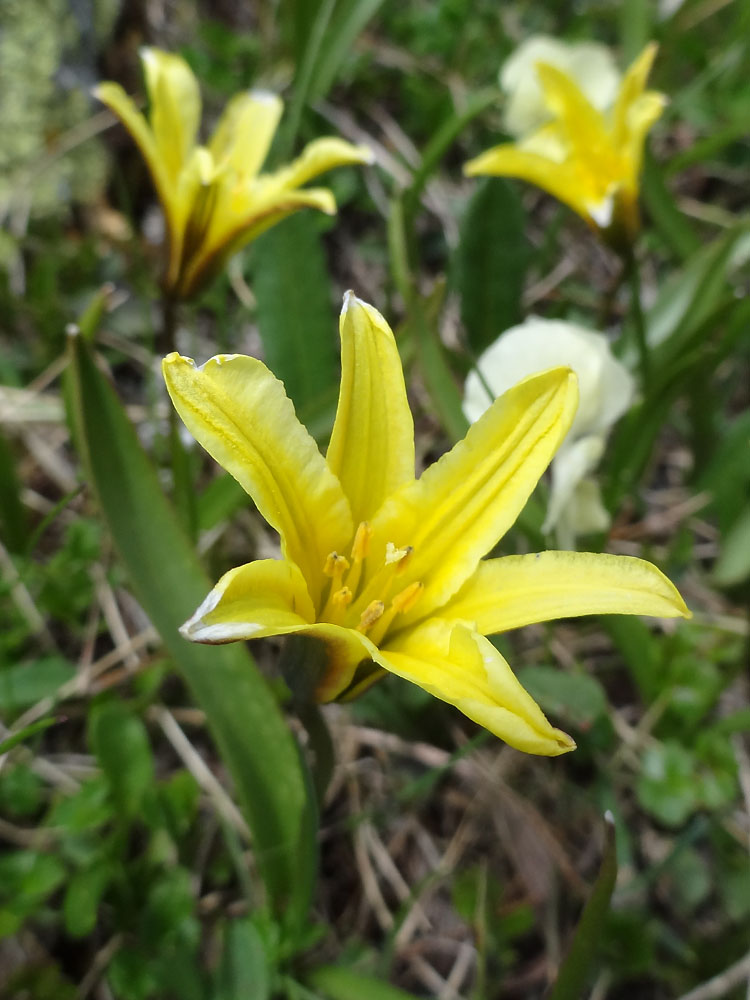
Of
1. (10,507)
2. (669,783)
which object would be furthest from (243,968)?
(10,507)

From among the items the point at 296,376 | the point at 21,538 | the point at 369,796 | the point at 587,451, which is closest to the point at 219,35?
the point at 296,376

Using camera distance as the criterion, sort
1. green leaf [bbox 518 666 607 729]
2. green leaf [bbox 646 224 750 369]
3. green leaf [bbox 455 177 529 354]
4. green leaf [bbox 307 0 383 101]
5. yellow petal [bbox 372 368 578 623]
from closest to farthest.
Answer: yellow petal [bbox 372 368 578 623]
green leaf [bbox 518 666 607 729]
green leaf [bbox 646 224 750 369]
green leaf [bbox 455 177 529 354]
green leaf [bbox 307 0 383 101]

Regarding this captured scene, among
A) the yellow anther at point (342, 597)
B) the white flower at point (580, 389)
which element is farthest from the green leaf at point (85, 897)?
the white flower at point (580, 389)

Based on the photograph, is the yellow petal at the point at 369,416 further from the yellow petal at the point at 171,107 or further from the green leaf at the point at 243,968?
the yellow petal at the point at 171,107

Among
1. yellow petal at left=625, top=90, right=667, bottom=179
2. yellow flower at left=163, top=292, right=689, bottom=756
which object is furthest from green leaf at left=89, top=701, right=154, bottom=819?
yellow petal at left=625, top=90, right=667, bottom=179

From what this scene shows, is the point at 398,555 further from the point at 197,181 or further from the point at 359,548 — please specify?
the point at 197,181

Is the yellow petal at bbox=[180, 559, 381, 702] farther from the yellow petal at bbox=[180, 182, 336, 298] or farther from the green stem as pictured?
the yellow petal at bbox=[180, 182, 336, 298]
